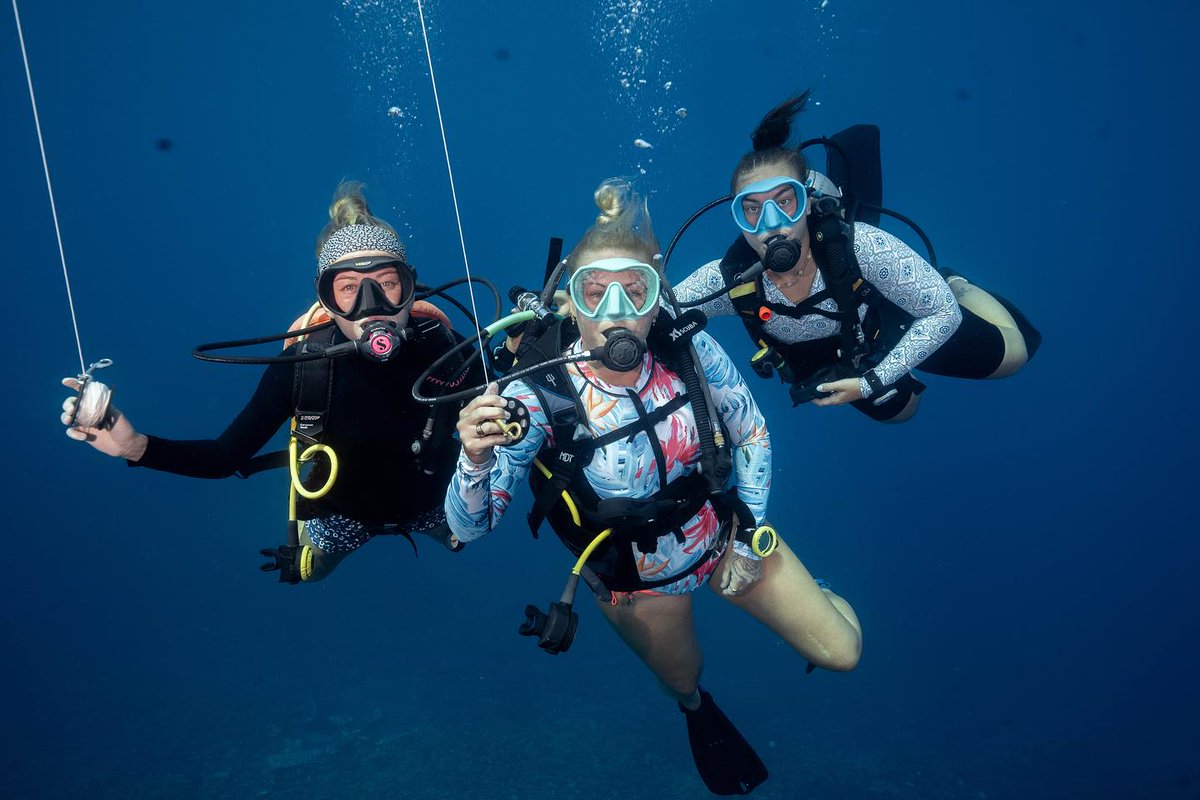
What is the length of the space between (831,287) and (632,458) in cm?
219

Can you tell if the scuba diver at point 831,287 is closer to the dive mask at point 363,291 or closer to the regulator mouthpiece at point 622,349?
the regulator mouthpiece at point 622,349

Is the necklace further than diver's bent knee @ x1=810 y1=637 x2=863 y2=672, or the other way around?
the necklace

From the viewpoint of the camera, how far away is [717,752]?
4.99 metres

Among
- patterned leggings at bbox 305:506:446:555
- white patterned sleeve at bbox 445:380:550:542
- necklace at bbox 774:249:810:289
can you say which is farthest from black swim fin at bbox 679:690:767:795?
necklace at bbox 774:249:810:289

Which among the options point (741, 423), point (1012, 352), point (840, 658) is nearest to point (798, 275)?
point (741, 423)

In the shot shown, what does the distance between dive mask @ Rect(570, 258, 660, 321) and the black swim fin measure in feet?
11.8

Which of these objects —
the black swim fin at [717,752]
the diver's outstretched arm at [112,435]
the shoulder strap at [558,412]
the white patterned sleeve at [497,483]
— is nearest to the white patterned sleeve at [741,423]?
the shoulder strap at [558,412]

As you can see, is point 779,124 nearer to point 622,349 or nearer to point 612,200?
point 612,200

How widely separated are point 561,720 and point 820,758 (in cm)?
424

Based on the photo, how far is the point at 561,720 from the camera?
10484 millimetres

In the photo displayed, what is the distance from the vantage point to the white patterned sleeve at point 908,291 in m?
4.28

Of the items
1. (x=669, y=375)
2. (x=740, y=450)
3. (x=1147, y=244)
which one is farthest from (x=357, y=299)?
(x=1147, y=244)

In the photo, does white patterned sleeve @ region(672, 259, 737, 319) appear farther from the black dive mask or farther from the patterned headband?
the patterned headband

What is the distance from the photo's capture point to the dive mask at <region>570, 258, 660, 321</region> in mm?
2709
